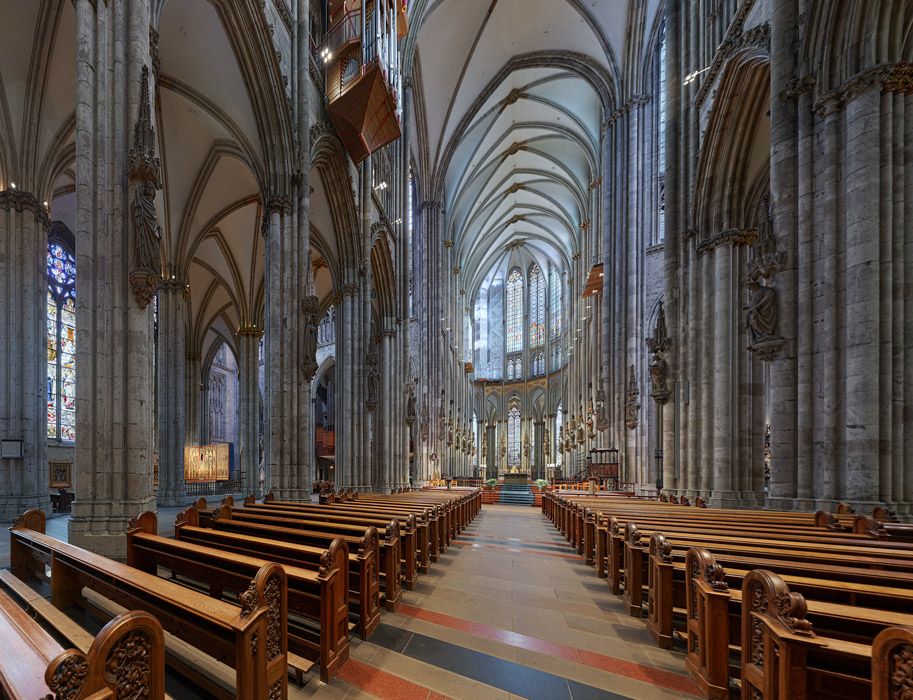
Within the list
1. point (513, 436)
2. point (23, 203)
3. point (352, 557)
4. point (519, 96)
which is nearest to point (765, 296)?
point (352, 557)

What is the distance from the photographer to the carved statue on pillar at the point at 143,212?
6246 millimetres

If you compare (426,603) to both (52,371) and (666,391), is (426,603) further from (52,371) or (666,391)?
(52,371)

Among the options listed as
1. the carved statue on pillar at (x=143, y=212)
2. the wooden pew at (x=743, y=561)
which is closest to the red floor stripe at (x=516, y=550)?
the wooden pew at (x=743, y=561)

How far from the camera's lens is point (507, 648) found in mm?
3867

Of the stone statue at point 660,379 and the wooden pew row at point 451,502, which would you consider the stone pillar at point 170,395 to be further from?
the stone statue at point 660,379

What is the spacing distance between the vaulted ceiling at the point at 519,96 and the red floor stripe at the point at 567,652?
67.8ft

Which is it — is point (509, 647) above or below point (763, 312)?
below

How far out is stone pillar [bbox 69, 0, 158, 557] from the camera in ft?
19.7

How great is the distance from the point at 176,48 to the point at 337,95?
394cm

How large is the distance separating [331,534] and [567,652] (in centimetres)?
247

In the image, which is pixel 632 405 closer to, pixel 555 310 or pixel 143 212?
pixel 143 212

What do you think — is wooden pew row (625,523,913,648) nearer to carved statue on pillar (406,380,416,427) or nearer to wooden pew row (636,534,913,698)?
wooden pew row (636,534,913,698)

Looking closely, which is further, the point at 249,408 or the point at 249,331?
the point at 249,331

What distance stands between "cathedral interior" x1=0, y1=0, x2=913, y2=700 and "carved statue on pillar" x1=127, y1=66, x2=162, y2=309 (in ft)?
0.15
